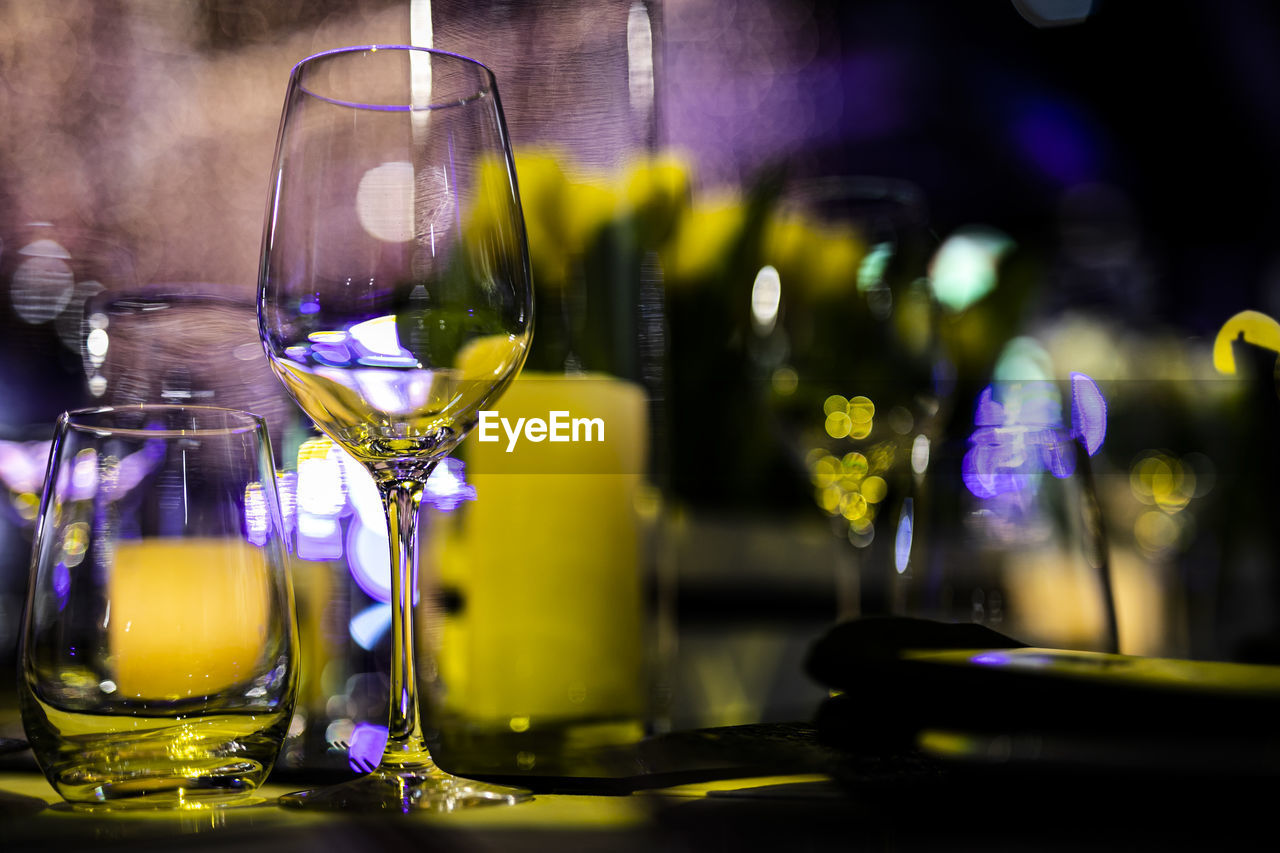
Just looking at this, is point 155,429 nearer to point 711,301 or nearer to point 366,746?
point 366,746

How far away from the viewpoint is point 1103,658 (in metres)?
0.24

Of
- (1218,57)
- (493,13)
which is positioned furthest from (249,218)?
(1218,57)

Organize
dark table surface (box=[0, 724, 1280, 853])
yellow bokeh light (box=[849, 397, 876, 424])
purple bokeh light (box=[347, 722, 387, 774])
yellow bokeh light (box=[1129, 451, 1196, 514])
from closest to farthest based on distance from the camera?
dark table surface (box=[0, 724, 1280, 853])
purple bokeh light (box=[347, 722, 387, 774])
yellow bokeh light (box=[849, 397, 876, 424])
yellow bokeh light (box=[1129, 451, 1196, 514])

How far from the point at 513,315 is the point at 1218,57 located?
1.37 meters

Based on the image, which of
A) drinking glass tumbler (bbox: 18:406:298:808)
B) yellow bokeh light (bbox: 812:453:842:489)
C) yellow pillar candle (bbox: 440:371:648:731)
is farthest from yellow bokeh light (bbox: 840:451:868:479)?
drinking glass tumbler (bbox: 18:406:298:808)

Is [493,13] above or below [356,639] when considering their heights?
above

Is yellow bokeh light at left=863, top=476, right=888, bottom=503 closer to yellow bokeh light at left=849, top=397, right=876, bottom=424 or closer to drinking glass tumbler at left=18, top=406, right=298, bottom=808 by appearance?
yellow bokeh light at left=849, top=397, right=876, bottom=424

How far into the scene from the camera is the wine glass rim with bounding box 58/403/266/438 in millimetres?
266

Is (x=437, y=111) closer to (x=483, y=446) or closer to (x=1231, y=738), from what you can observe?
(x=483, y=446)

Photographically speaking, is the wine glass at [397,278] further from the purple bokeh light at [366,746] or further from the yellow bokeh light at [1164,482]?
the yellow bokeh light at [1164,482]

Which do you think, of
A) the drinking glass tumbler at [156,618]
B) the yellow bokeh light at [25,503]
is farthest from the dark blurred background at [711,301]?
the drinking glass tumbler at [156,618]

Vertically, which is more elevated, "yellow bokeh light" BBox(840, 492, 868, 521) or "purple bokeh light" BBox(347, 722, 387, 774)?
"yellow bokeh light" BBox(840, 492, 868, 521)

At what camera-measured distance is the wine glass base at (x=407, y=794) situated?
0.77 feet

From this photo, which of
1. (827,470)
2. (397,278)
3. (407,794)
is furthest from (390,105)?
(827,470)
